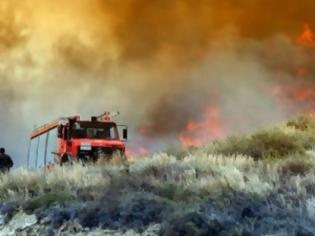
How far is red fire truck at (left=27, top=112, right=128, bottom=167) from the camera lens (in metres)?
28.5

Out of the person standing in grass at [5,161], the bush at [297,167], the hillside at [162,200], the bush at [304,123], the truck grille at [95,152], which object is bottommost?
the hillside at [162,200]

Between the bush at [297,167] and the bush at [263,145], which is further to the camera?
the bush at [263,145]

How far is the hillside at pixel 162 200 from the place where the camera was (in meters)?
A: 11.8

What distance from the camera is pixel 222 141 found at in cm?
2723

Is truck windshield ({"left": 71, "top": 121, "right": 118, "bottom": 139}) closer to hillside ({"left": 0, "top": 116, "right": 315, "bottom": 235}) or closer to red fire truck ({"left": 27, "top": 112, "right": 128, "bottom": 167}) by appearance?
red fire truck ({"left": 27, "top": 112, "right": 128, "bottom": 167})

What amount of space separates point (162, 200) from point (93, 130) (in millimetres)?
16594

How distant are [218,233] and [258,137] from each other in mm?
14712

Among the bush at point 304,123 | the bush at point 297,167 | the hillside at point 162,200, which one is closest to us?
the hillside at point 162,200

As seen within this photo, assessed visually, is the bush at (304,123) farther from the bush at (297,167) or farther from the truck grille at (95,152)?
the bush at (297,167)

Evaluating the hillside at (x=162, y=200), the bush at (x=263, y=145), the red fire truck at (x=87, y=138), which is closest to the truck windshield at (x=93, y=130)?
the red fire truck at (x=87, y=138)

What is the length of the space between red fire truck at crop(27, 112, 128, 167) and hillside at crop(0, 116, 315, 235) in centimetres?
1041

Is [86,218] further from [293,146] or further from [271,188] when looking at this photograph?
[293,146]

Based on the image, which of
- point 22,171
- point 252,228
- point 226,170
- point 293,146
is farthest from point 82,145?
point 252,228

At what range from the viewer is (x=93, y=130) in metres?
29.4
